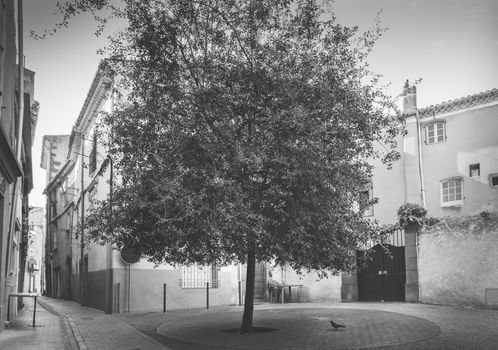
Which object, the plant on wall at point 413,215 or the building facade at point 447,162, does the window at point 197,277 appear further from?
the building facade at point 447,162

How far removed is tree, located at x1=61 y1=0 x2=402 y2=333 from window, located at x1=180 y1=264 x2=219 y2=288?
26.2 feet

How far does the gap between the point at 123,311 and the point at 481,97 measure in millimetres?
20061

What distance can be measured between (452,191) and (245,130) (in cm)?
2090

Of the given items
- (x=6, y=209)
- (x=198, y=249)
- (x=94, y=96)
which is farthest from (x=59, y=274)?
(x=198, y=249)

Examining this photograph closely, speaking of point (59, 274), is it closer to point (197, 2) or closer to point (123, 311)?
point (123, 311)

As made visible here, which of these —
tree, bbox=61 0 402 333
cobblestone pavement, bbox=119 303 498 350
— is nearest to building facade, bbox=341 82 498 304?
cobblestone pavement, bbox=119 303 498 350

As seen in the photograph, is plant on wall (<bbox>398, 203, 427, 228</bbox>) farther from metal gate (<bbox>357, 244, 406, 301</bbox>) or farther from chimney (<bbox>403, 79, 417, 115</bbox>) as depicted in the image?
chimney (<bbox>403, 79, 417, 115</bbox>)

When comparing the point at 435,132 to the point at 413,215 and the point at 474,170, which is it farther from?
the point at 413,215

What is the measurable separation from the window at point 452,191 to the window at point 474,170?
0.71 metres

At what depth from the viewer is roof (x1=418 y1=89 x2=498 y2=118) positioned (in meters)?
25.0

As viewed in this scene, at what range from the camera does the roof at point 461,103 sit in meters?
25.0

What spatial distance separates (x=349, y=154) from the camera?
944cm

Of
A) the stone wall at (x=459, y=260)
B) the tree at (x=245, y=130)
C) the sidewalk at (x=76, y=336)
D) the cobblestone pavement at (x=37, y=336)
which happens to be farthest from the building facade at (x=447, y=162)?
the cobblestone pavement at (x=37, y=336)

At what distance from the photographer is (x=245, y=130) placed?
31.4 ft
